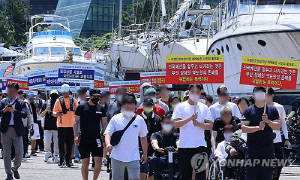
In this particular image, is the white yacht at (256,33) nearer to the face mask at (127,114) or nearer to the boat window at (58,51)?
the face mask at (127,114)

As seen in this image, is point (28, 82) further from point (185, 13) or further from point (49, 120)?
point (185, 13)

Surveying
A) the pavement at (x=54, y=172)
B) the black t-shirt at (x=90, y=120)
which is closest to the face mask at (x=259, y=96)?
the black t-shirt at (x=90, y=120)

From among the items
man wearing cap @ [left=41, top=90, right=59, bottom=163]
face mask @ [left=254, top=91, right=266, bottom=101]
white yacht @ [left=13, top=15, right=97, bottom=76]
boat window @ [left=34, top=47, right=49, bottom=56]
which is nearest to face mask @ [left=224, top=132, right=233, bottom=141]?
face mask @ [left=254, top=91, right=266, bottom=101]

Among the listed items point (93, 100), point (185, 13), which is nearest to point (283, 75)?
point (93, 100)

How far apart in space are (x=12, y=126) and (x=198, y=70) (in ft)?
19.8

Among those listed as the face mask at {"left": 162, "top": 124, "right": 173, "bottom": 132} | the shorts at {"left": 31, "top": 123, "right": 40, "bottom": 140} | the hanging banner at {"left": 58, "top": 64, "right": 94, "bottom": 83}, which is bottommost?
the shorts at {"left": 31, "top": 123, "right": 40, "bottom": 140}

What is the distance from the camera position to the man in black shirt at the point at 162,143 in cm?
1318

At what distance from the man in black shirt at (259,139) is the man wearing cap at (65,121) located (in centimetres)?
781

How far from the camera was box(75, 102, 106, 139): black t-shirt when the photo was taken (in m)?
14.2

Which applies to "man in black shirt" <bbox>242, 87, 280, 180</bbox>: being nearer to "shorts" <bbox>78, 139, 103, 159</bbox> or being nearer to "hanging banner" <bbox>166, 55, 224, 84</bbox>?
"shorts" <bbox>78, 139, 103, 159</bbox>

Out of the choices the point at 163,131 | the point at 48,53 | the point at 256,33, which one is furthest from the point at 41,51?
the point at 163,131

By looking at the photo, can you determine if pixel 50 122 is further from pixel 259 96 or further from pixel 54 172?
pixel 259 96

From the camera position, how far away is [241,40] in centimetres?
2302

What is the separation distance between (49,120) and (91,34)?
61285 mm
